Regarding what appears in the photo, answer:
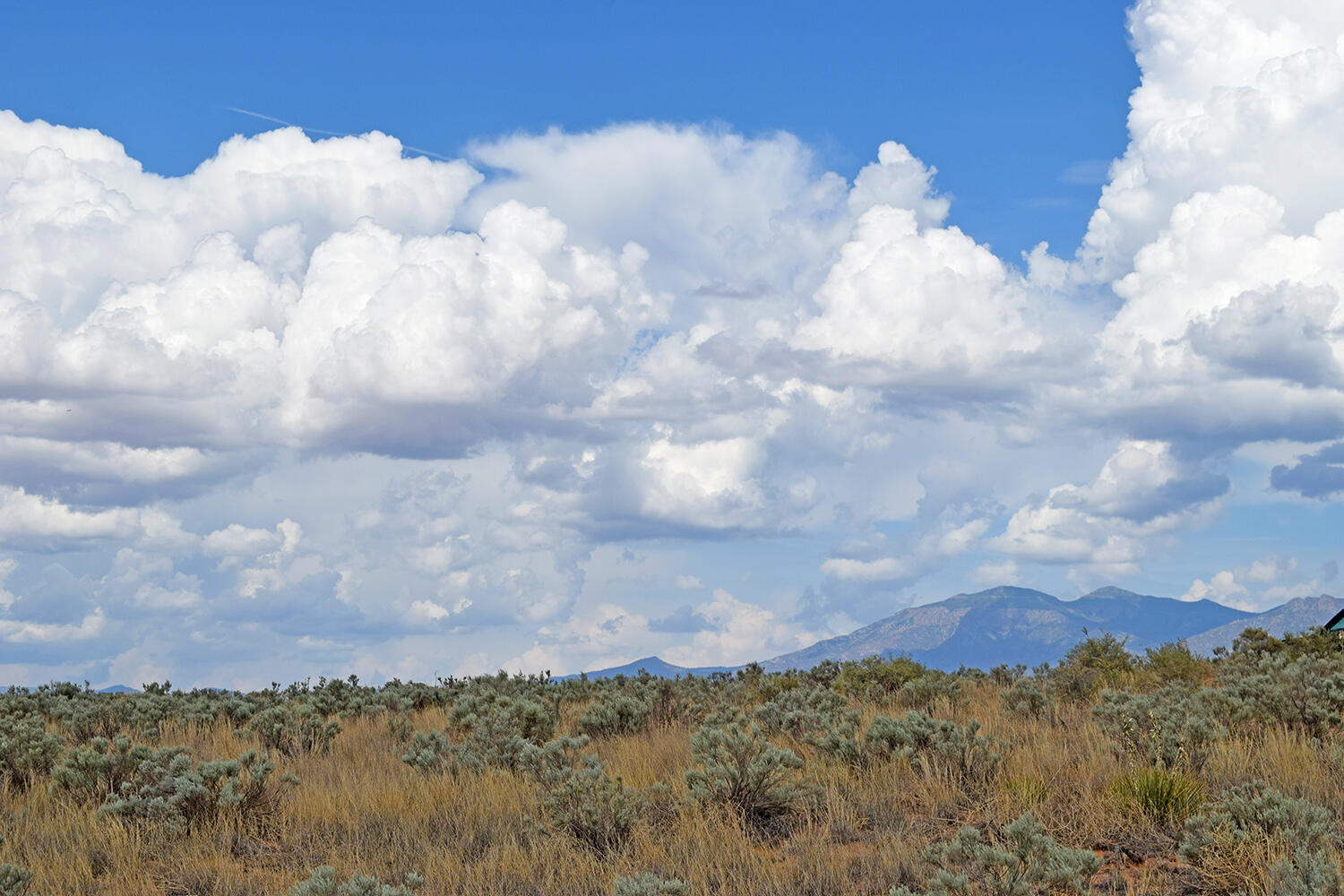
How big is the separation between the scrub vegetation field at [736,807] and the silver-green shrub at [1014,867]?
2 cm

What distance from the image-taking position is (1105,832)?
854 cm

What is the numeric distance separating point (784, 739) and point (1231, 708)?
568 centimetres

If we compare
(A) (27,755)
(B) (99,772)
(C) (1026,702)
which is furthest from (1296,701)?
(A) (27,755)

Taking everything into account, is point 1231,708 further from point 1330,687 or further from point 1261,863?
point 1261,863

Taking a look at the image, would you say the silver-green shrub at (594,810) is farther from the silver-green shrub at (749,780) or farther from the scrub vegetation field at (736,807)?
the silver-green shrub at (749,780)

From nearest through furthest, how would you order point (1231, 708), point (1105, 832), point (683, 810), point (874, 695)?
point (1105, 832) → point (683, 810) → point (1231, 708) → point (874, 695)

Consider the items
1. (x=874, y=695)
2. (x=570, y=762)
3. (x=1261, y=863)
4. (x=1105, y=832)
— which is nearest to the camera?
(x=1261, y=863)

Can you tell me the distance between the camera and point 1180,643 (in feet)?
76.4

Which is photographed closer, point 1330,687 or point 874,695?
point 1330,687

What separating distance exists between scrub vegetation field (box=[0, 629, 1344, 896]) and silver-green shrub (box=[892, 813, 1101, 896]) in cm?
2

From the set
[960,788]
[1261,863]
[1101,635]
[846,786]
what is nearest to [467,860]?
[846,786]

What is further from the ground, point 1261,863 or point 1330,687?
point 1330,687

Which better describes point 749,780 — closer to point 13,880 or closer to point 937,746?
point 937,746

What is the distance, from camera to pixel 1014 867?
6863 mm
